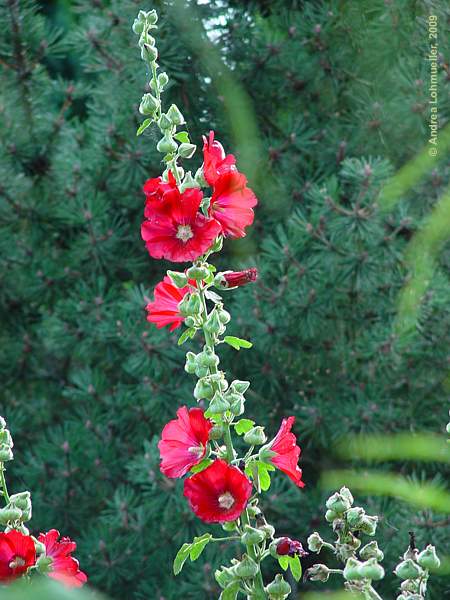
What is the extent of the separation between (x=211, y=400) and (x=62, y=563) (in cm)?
13

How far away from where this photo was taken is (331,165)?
63.3 inches

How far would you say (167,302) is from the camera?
63 cm

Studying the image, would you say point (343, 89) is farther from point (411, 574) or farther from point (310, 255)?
point (411, 574)

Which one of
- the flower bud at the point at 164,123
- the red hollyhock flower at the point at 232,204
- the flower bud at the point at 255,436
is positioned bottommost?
the flower bud at the point at 255,436

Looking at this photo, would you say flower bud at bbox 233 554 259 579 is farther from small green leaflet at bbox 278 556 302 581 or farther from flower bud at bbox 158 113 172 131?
flower bud at bbox 158 113 172 131

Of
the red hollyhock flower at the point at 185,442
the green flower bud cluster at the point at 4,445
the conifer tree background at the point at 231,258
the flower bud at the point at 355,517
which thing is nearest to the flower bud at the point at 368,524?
the flower bud at the point at 355,517

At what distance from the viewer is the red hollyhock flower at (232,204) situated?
61 centimetres

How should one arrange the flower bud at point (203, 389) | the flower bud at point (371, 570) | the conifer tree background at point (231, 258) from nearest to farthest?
1. the flower bud at point (371, 570)
2. the flower bud at point (203, 389)
3. the conifer tree background at point (231, 258)

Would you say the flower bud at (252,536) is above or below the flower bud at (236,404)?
below

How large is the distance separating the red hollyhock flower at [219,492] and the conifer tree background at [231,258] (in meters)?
0.88

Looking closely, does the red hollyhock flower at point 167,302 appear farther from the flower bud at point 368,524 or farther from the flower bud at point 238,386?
the flower bud at point 368,524

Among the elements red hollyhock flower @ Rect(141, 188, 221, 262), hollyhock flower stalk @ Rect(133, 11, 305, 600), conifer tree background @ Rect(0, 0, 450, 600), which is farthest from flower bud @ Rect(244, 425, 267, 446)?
conifer tree background @ Rect(0, 0, 450, 600)

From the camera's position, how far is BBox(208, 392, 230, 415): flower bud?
1.82 ft

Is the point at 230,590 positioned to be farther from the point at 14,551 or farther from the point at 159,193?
the point at 159,193
